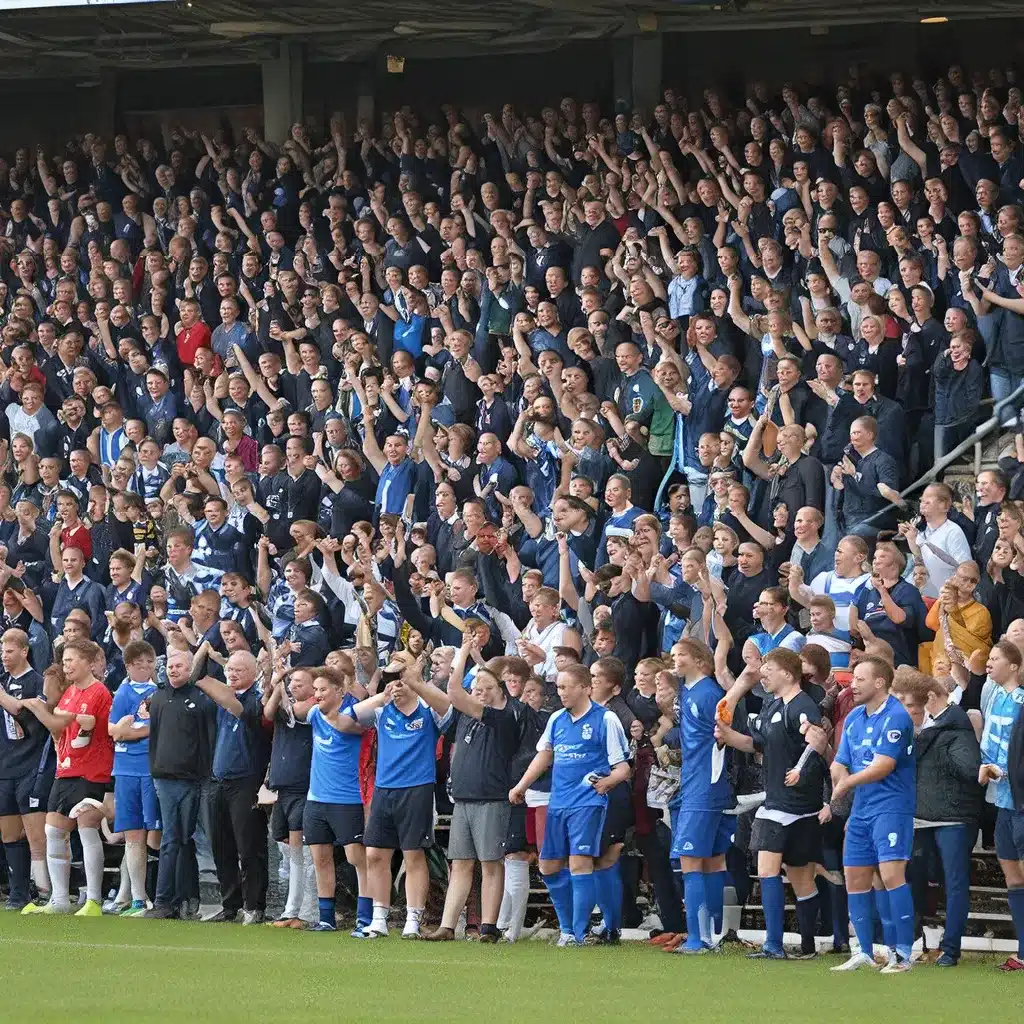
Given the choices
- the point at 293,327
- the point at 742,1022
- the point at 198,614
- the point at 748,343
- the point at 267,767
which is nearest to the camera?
the point at 742,1022

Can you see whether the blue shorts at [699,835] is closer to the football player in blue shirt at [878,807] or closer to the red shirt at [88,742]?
the football player in blue shirt at [878,807]

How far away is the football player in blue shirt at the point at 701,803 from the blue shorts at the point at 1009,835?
5.27 ft

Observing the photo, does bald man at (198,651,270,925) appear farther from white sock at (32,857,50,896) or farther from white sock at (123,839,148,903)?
white sock at (32,857,50,896)

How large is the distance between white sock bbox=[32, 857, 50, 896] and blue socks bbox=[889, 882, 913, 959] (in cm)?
643

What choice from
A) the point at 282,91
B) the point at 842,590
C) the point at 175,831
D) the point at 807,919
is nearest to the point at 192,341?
the point at 282,91

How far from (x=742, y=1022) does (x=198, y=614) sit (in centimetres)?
669

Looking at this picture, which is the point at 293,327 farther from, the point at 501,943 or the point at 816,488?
the point at 501,943

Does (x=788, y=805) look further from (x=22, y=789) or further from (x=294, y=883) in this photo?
(x=22, y=789)

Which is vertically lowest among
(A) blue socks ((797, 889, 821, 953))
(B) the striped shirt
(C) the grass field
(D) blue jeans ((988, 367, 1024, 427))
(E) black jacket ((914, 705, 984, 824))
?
(C) the grass field

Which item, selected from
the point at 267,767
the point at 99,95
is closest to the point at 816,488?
the point at 267,767

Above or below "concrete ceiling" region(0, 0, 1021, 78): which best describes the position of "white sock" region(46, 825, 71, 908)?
below

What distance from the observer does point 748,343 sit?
1560 centimetres

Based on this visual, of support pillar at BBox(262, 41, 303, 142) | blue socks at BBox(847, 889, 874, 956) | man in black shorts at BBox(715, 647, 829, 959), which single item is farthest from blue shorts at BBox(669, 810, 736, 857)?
support pillar at BBox(262, 41, 303, 142)

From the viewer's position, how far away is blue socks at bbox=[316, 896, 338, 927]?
1251 cm
